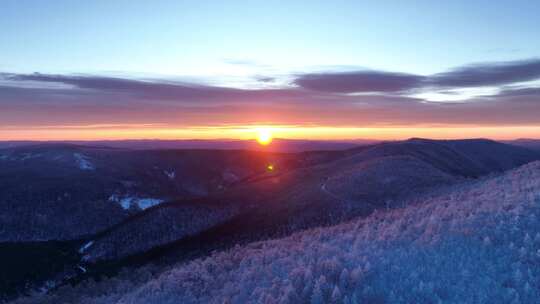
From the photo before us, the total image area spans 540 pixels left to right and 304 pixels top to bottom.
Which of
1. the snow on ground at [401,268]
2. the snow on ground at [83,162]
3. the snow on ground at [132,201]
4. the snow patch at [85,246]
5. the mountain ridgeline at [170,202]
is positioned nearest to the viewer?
the snow on ground at [401,268]

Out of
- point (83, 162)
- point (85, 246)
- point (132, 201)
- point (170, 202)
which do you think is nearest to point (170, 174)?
point (83, 162)

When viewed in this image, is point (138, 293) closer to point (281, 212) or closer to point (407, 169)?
point (281, 212)

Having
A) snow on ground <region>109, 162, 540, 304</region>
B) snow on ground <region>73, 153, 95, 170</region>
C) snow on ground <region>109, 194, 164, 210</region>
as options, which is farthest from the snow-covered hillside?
snow on ground <region>73, 153, 95, 170</region>

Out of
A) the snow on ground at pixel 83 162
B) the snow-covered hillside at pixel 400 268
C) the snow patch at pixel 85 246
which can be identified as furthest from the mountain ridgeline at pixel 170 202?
the snow-covered hillside at pixel 400 268

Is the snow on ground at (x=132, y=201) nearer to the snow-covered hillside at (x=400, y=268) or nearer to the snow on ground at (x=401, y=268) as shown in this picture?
the snow-covered hillside at (x=400, y=268)

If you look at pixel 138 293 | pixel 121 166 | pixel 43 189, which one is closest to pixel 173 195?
→ pixel 121 166
